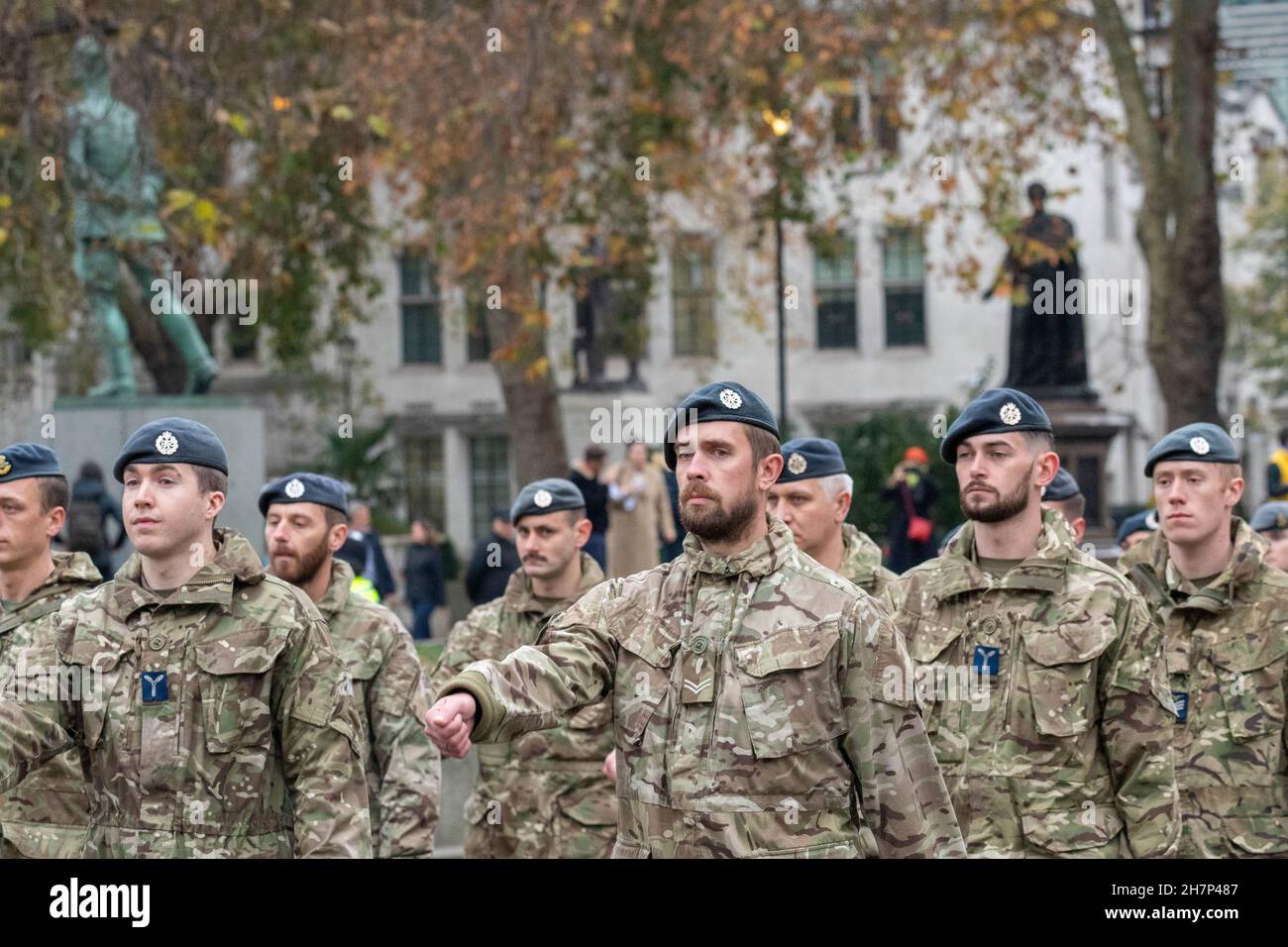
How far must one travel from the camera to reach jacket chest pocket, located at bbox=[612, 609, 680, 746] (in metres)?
5.31

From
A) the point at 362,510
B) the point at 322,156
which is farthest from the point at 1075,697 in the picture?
the point at 322,156

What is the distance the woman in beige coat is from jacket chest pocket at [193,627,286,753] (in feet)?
44.0

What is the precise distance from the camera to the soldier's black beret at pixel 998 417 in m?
6.58

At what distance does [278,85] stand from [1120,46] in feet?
26.2

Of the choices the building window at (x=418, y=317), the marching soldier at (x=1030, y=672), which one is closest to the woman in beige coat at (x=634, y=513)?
the marching soldier at (x=1030, y=672)

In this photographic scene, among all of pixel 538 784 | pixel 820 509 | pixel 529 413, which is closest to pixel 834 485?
pixel 820 509

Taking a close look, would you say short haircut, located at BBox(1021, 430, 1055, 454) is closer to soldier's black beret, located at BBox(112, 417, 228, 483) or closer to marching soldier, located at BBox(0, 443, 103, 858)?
soldier's black beret, located at BBox(112, 417, 228, 483)

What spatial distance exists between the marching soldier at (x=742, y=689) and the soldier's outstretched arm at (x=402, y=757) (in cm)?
230

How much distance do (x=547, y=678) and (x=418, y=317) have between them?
38.5m

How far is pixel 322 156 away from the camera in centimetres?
2214

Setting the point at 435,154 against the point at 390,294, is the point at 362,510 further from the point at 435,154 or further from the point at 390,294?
the point at 390,294

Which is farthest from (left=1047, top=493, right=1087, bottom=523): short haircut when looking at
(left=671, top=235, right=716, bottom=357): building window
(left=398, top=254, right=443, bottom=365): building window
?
(left=398, top=254, right=443, bottom=365): building window

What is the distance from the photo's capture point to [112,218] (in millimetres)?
16109

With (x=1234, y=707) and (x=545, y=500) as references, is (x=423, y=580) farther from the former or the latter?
(x=1234, y=707)
